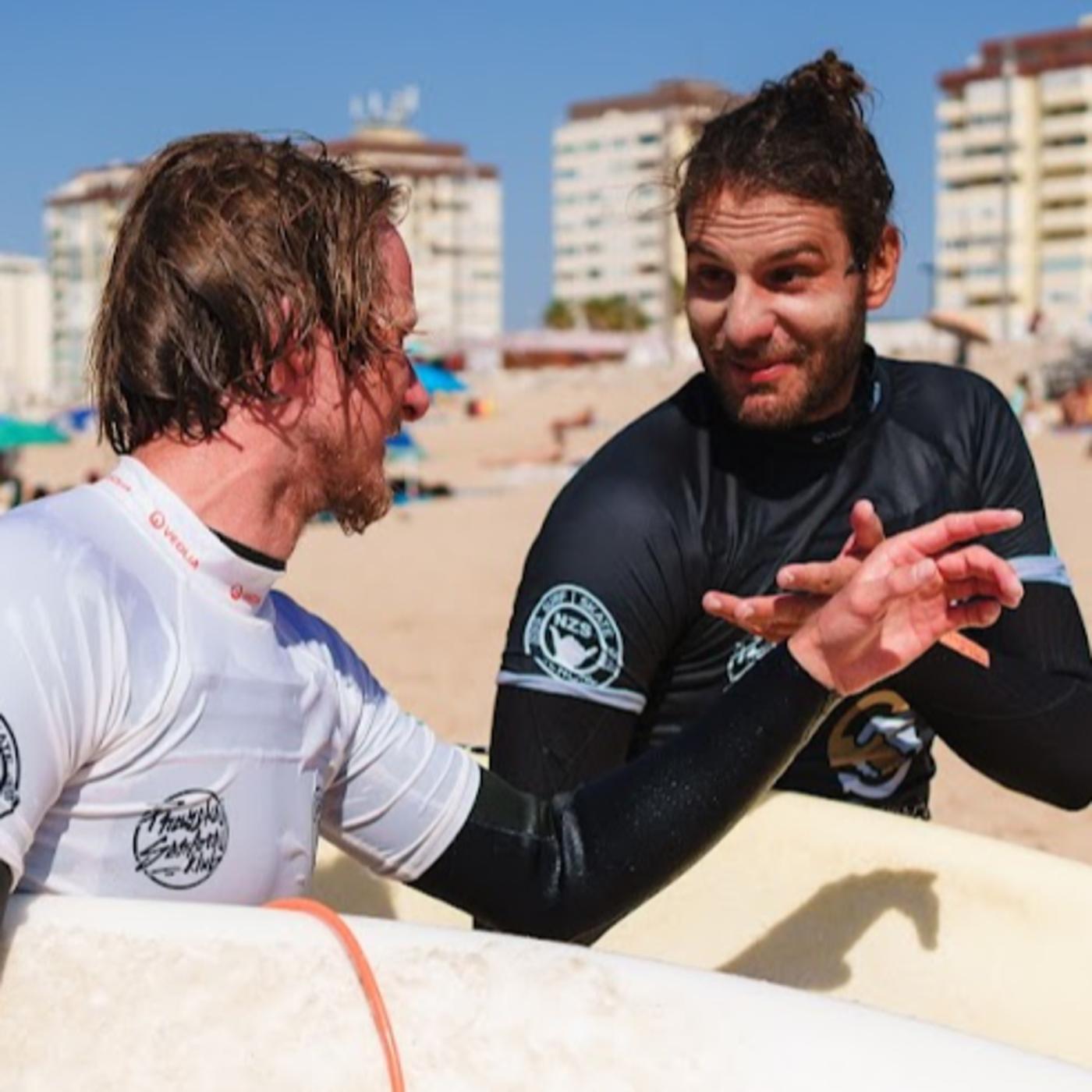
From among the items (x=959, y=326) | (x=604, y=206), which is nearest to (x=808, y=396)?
(x=959, y=326)

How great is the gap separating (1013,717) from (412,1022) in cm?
127

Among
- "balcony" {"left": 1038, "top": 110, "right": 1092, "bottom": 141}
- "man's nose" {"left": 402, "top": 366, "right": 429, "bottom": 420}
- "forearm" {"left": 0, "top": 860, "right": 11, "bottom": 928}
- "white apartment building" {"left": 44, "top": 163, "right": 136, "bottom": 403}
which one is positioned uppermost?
"balcony" {"left": 1038, "top": 110, "right": 1092, "bottom": 141}

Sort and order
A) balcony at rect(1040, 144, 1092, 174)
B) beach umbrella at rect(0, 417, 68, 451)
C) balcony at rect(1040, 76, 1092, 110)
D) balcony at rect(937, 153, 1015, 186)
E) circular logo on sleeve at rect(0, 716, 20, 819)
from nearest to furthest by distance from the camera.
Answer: circular logo on sleeve at rect(0, 716, 20, 819), beach umbrella at rect(0, 417, 68, 451), balcony at rect(1040, 76, 1092, 110), balcony at rect(1040, 144, 1092, 174), balcony at rect(937, 153, 1015, 186)

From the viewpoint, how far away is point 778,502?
2672 millimetres

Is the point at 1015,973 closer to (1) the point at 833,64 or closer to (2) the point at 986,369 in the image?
(1) the point at 833,64

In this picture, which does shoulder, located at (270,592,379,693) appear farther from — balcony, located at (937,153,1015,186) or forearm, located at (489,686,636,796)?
balcony, located at (937,153,1015,186)

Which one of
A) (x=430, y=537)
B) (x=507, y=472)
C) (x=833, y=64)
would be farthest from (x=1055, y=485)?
(x=833, y=64)

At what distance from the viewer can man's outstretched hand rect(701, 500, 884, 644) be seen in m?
2.00

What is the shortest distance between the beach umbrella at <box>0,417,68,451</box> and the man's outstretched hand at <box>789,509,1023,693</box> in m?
20.7

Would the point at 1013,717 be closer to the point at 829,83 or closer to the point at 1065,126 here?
the point at 829,83

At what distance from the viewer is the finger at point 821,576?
2.01m

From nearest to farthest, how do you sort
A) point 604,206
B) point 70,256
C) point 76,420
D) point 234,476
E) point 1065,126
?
point 234,476 → point 76,420 → point 1065,126 → point 604,206 → point 70,256

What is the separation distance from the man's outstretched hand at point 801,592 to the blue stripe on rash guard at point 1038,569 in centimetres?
64

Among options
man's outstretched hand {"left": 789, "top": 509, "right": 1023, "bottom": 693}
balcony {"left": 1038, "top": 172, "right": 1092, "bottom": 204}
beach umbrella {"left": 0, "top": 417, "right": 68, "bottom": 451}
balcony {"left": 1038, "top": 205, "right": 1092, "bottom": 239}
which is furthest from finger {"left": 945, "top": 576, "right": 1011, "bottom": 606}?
balcony {"left": 1038, "top": 172, "right": 1092, "bottom": 204}
